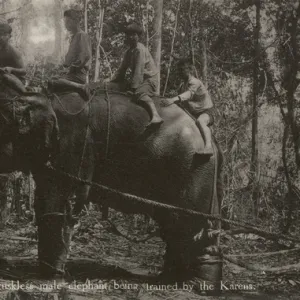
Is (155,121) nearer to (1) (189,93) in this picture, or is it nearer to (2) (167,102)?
(2) (167,102)

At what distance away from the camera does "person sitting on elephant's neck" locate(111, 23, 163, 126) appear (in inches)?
149

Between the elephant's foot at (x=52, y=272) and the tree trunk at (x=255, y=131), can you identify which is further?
the tree trunk at (x=255, y=131)

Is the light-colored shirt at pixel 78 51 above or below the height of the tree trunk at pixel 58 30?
below

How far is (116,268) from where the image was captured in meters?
4.02

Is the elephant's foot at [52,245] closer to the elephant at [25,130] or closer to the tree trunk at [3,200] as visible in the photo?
the elephant at [25,130]

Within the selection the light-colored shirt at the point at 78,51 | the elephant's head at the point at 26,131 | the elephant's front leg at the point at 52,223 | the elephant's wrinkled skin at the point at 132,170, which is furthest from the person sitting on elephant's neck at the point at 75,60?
the elephant's front leg at the point at 52,223

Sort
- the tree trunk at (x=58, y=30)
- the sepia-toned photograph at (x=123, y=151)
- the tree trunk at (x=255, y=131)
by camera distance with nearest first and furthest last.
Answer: the sepia-toned photograph at (x=123, y=151) → the tree trunk at (x=58, y=30) → the tree trunk at (x=255, y=131)

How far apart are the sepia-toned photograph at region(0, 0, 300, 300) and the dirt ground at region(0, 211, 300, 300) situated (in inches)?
0.5

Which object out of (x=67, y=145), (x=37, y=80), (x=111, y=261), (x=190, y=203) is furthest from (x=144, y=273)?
(x=37, y=80)

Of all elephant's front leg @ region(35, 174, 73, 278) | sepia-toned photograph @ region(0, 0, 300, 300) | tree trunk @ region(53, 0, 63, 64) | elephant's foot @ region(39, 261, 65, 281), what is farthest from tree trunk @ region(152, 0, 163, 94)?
elephant's foot @ region(39, 261, 65, 281)

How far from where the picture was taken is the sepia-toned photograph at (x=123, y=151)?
3641mm

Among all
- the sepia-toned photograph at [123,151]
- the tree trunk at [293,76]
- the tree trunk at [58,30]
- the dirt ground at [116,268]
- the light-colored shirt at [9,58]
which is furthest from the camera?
the tree trunk at [293,76]

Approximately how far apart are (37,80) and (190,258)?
1.82m

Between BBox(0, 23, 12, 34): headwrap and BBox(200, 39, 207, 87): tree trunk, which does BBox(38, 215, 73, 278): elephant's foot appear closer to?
BBox(0, 23, 12, 34): headwrap
